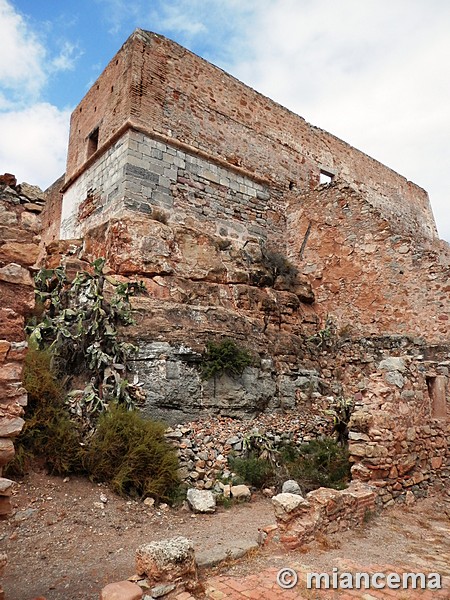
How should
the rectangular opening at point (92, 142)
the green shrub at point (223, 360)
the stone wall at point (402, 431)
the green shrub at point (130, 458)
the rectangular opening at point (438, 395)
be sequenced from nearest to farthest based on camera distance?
the green shrub at point (130, 458) → the stone wall at point (402, 431) → the rectangular opening at point (438, 395) → the green shrub at point (223, 360) → the rectangular opening at point (92, 142)

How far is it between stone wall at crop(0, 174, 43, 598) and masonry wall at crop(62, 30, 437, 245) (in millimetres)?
6892

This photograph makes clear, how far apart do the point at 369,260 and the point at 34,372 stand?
7404 mm

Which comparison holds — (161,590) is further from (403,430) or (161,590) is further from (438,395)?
(438,395)

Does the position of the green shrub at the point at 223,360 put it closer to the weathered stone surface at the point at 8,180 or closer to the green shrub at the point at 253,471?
the green shrub at the point at 253,471

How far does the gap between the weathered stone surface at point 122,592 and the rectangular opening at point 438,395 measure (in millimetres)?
5117

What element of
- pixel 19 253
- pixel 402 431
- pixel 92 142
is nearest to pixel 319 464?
pixel 402 431

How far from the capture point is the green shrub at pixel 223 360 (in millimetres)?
6777

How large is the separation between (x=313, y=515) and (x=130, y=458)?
222 centimetres

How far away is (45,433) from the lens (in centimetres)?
488

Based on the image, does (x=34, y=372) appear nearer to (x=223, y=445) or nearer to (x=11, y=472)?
(x=11, y=472)

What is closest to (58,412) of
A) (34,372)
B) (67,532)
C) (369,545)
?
(34,372)

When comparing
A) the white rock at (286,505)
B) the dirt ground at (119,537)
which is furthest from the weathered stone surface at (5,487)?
the white rock at (286,505)

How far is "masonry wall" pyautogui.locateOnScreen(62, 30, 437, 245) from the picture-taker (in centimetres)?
978

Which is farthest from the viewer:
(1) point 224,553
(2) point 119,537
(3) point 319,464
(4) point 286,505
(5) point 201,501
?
(3) point 319,464
